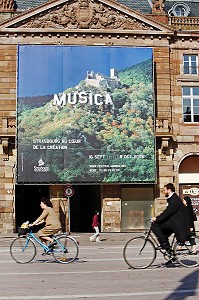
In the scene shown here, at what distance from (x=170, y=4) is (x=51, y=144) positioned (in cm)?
1443

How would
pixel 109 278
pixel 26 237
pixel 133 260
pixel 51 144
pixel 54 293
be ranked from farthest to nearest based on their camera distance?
pixel 51 144 < pixel 26 237 < pixel 133 260 < pixel 109 278 < pixel 54 293

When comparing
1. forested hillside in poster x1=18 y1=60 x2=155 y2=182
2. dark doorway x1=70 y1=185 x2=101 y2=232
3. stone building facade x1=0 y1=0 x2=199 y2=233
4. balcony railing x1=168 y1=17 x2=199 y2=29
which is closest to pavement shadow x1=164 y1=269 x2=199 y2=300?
forested hillside in poster x1=18 y1=60 x2=155 y2=182

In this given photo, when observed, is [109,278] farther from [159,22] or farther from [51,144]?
[159,22]

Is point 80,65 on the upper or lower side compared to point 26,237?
upper

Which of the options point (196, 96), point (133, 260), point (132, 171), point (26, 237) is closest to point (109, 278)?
point (133, 260)

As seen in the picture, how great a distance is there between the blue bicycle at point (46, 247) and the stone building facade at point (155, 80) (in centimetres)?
1765

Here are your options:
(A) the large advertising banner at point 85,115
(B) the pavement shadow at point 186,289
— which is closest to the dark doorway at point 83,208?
(A) the large advertising banner at point 85,115

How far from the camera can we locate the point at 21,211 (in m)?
37.1

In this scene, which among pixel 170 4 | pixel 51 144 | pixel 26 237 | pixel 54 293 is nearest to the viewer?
pixel 54 293

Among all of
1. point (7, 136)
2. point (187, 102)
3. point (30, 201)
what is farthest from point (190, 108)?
point (30, 201)

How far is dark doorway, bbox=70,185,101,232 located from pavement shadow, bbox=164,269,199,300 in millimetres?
24801

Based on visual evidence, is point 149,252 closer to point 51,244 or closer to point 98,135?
point 51,244

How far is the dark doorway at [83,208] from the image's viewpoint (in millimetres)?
37312

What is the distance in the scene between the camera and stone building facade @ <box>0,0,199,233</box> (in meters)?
33.2
